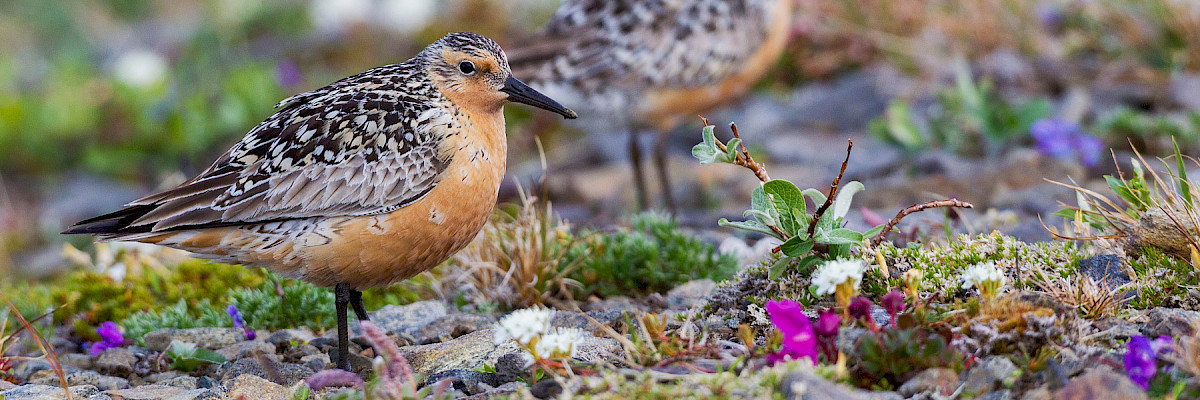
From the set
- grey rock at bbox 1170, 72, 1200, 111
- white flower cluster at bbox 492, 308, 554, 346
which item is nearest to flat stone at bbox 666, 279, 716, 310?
white flower cluster at bbox 492, 308, 554, 346

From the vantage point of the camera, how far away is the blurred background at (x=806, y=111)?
6703mm

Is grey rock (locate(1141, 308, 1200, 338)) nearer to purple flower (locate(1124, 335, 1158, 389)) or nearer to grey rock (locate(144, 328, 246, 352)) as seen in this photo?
purple flower (locate(1124, 335, 1158, 389))

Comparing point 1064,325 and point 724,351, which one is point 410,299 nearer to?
point 724,351

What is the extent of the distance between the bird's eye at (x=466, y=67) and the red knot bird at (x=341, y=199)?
17 centimetres

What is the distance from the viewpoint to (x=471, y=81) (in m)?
4.32

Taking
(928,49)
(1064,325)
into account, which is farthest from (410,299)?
(928,49)

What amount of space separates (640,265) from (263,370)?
1.96m

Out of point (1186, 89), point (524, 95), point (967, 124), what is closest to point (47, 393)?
point (524, 95)

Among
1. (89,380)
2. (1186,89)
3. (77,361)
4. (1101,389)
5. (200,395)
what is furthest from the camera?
(1186,89)

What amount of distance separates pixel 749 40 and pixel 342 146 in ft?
14.6

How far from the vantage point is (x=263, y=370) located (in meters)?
3.98

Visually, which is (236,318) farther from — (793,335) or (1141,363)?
(1141,363)

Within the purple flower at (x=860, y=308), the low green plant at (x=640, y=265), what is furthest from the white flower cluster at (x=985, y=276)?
the low green plant at (x=640, y=265)

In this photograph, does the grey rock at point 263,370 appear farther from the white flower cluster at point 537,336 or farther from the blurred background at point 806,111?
the blurred background at point 806,111
